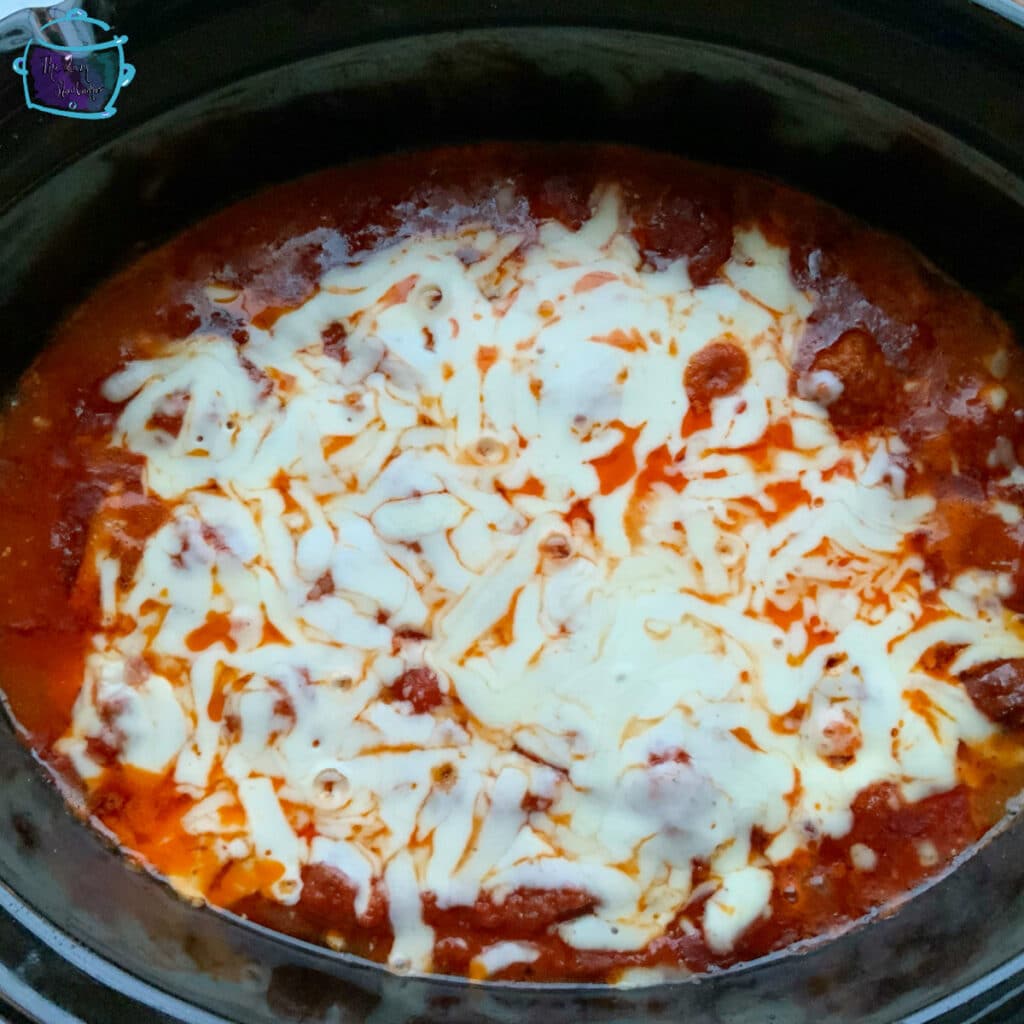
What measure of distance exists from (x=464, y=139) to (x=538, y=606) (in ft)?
2.91

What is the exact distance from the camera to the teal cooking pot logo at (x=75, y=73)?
1499mm

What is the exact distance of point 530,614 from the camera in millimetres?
1723

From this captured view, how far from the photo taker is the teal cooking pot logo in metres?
1.50

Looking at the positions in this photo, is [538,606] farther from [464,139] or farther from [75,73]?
[75,73]

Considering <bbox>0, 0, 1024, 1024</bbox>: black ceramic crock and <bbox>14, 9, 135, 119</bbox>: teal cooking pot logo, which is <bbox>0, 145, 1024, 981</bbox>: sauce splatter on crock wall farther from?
<bbox>14, 9, 135, 119</bbox>: teal cooking pot logo

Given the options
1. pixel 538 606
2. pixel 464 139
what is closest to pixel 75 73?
pixel 464 139

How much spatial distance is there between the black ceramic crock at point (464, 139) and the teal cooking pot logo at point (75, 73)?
25 millimetres

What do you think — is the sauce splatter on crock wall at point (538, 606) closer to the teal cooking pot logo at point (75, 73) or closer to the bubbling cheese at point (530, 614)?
the bubbling cheese at point (530, 614)

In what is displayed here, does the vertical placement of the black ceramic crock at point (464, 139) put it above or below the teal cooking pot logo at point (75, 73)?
below

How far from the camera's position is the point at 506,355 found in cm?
176

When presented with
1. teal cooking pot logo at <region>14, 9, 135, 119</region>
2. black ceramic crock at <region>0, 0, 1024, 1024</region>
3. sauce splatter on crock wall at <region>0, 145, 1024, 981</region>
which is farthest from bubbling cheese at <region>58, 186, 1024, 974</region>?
Answer: teal cooking pot logo at <region>14, 9, 135, 119</region>

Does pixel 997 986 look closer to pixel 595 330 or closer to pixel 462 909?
pixel 462 909

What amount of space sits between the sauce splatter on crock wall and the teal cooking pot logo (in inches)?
15.7

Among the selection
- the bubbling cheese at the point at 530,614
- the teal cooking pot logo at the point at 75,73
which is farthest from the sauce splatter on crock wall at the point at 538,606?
the teal cooking pot logo at the point at 75,73
